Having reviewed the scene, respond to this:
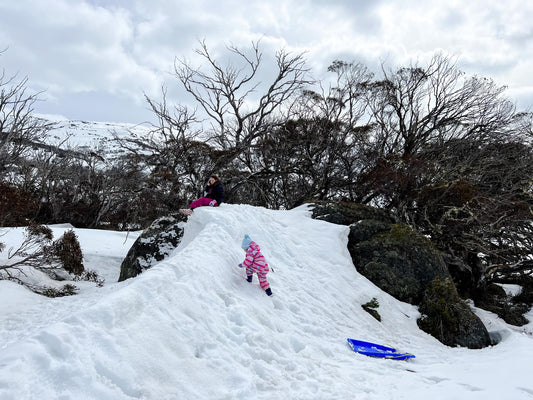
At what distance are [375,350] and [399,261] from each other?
169 inches

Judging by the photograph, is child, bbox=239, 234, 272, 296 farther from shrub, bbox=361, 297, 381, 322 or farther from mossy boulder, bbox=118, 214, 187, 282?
mossy boulder, bbox=118, 214, 187, 282

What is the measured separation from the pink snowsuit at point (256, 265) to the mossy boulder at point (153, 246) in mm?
3236

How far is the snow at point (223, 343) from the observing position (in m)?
2.25

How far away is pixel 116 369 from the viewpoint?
234cm

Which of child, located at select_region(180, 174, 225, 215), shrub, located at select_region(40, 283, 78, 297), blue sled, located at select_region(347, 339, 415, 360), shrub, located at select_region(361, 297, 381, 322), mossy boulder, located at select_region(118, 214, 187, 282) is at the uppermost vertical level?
child, located at select_region(180, 174, 225, 215)

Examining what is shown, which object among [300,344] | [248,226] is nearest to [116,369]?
[300,344]

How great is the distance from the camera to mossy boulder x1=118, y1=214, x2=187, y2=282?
24.8ft

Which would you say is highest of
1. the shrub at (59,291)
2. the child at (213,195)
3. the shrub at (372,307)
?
the child at (213,195)

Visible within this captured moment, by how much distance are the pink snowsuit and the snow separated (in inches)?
7.7

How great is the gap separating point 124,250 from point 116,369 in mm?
12320

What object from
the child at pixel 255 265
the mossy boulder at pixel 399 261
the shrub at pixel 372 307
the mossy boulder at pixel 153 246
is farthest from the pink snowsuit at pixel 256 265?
the mossy boulder at pixel 399 261

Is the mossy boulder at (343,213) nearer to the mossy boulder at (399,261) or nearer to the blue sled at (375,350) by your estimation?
the mossy boulder at (399,261)

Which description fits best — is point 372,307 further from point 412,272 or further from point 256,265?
point 256,265

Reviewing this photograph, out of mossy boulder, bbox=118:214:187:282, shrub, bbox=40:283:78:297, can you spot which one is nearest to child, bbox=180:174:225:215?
mossy boulder, bbox=118:214:187:282
